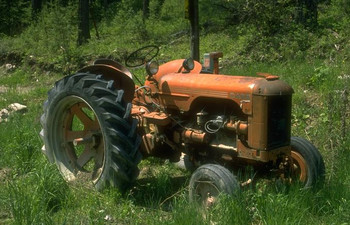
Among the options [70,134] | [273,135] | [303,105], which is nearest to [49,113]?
[70,134]

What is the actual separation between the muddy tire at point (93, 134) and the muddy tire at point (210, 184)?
0.70 meters

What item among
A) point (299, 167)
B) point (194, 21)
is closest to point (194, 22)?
point (194, 21)

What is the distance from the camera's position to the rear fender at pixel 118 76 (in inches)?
216

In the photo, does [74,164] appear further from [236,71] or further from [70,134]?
[236,71]

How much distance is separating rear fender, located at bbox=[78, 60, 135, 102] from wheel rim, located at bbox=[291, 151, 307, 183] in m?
1.96

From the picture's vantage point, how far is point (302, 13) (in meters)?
12.1

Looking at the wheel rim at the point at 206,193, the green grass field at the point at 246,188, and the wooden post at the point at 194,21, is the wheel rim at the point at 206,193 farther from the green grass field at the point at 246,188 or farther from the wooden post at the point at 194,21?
the wooden post at the point at 194,21

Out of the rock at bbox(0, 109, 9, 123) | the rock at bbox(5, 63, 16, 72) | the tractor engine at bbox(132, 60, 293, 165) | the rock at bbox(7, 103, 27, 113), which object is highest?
the tractor engine at bbox(132, 60, 293, 165)

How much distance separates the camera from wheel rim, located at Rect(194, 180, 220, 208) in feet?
14.3

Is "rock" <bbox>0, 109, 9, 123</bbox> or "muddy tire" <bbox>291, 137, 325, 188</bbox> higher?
"muddy tire" <bbox>291, 137, 325, 188</bbox>

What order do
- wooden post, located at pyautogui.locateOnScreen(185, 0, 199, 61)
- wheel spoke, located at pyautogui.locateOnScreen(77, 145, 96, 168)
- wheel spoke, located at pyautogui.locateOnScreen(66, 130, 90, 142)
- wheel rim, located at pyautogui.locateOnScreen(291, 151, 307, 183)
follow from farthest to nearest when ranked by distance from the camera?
1. wooden post, located at pyautogui.locateOnScreen(185, 0, 199, 61)
2. wheel spoke, located at pyautogui.locateOnScreen(66, 130, 90, 142)
3. wheel spoke, located at pyautogui.locateOnScreen(77, 145, 96, 168)
4. wheel rim, located at pyautogui.locateOnScreen(291, 151, 307, 183)

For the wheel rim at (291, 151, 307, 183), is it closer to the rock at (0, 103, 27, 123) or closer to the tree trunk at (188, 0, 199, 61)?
the tree trunk at (188, 0, 199, 61)

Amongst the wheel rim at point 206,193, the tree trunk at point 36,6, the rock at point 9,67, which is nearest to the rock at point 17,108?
the wheel rim at point 206,193

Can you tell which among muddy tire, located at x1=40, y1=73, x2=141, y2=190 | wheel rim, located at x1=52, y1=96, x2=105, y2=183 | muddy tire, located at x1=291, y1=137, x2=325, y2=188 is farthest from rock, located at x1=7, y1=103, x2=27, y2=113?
muddy tire, located at x1=291, y1=137, x2=325, y2=188
